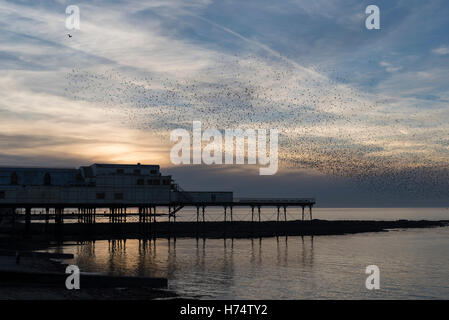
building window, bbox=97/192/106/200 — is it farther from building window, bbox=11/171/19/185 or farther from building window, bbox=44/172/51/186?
building window, bbox=11/171/19/185

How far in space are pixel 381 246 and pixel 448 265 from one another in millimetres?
23115

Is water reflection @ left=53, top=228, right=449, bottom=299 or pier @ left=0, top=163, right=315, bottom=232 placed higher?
pier @ left=0, top=163, right=315, bottom=232

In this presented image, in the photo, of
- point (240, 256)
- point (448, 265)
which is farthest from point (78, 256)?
point (448, 265)

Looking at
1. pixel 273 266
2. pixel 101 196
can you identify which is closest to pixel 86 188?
pixel 101 196

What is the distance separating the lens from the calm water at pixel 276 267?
3934 cm

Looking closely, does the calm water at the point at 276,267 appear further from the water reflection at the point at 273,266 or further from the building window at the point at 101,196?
the building window at the point at 101,196

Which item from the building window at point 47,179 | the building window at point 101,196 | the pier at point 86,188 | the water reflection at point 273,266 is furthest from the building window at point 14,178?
the building window at point 101,196

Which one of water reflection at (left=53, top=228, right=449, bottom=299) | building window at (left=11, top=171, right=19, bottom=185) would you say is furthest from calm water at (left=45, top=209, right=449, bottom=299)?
building window at (left=11, top=171, right=19, bottom=185)

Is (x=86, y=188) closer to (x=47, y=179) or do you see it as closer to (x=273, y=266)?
(x=47, y=179)

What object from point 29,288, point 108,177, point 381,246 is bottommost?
point 381,246

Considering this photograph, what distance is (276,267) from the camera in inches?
2088

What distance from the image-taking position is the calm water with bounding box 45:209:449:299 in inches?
1549
